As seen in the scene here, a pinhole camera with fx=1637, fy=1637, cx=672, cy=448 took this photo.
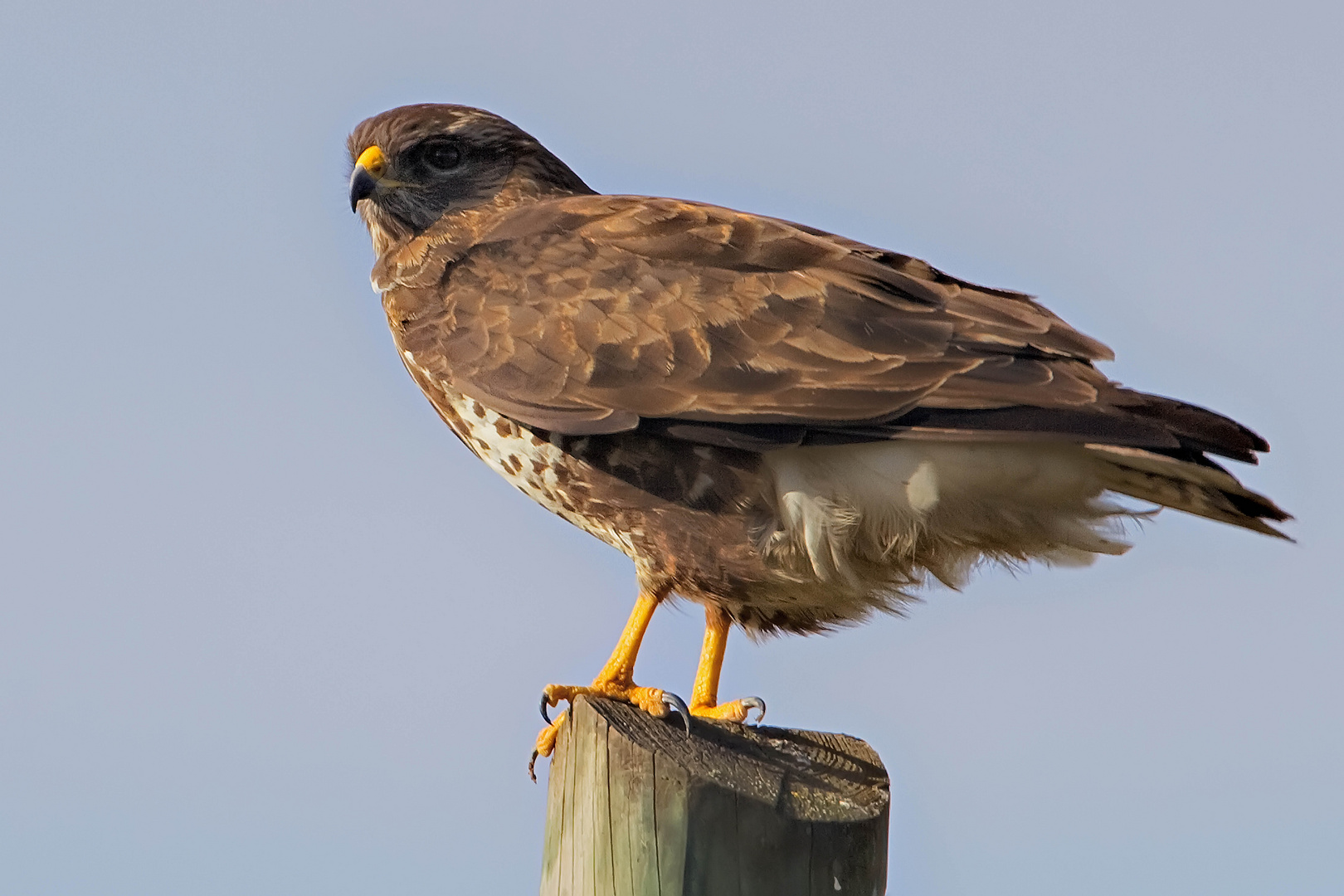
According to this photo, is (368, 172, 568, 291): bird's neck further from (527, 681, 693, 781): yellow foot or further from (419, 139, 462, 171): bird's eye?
(527, 681, 693, 781): yellow foot

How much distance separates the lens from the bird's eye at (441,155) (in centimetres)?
651

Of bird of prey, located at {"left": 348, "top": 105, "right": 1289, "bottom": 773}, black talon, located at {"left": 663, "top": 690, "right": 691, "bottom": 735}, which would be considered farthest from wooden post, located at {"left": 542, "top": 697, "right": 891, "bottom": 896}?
bird of prey, located at {"left": 348, "top": 105, "right": 1289, "bottom": 773}

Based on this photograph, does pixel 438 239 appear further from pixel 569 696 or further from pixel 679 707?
pixel 679 707

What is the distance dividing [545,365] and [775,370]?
2.46 ft

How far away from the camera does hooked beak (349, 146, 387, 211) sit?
6438 millimetres

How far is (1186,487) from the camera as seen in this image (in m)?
4.57

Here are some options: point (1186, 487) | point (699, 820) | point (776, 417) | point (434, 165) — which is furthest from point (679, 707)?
point (434, 165)

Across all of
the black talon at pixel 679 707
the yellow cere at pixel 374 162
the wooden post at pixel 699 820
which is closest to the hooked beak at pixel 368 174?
the yellow cere at pixel 374 162

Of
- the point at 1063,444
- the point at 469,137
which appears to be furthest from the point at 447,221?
the point at 1063,444

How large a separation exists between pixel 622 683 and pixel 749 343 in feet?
3.89

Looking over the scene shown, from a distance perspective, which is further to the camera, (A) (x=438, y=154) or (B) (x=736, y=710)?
(A) (x=438, y=154)

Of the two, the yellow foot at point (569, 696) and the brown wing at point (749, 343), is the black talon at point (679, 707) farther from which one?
the brown wing at point (749, 343)

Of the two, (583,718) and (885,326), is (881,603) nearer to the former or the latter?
(885,326)

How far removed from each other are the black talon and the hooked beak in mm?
2740
